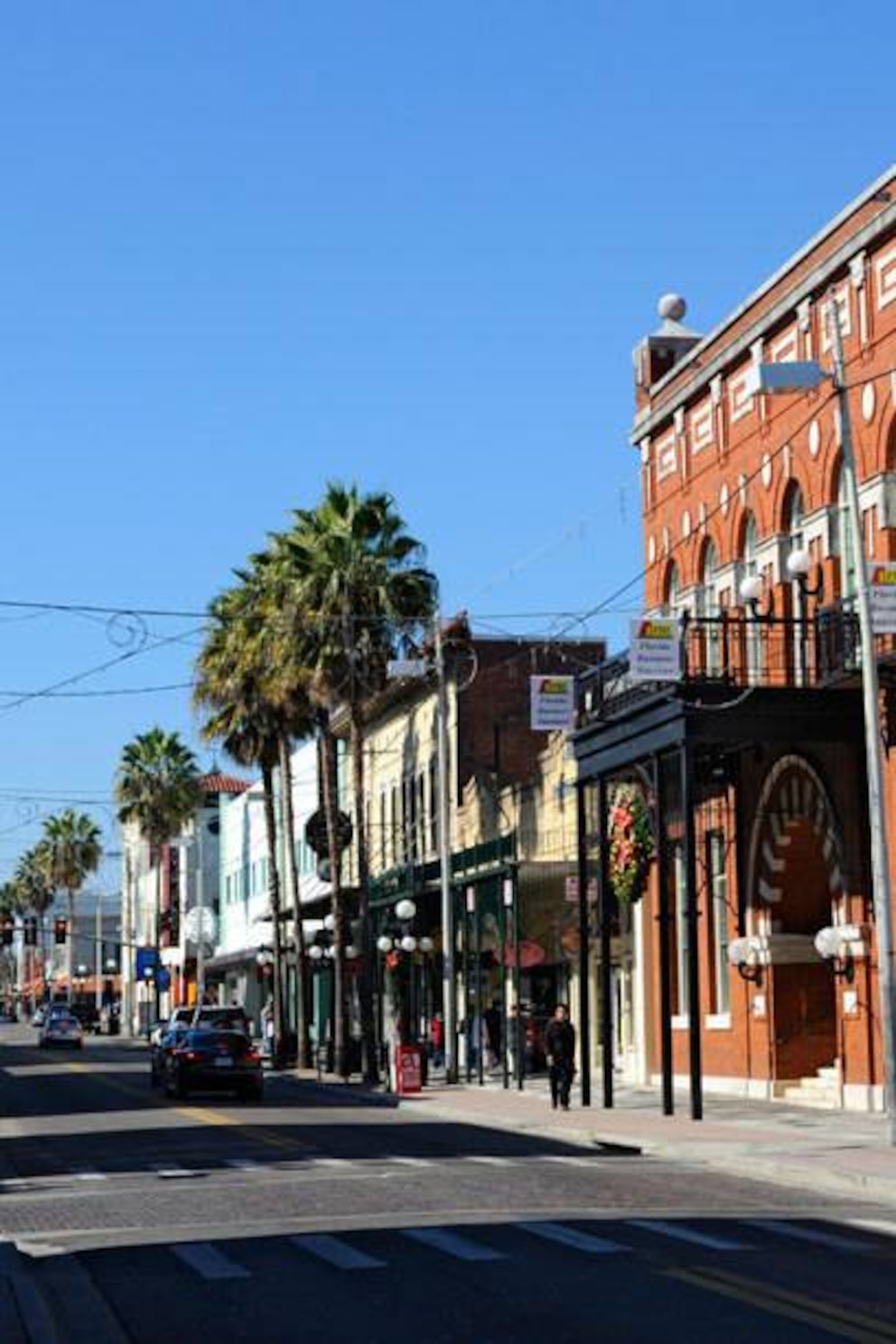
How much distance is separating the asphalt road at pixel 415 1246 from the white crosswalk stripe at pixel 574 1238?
0.18 feet

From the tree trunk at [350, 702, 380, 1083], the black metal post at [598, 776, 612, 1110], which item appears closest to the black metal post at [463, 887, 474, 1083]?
the tree trunk at [350, 702, 380, 1083]

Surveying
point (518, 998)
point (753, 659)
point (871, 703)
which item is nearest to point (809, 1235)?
point (871, 703)

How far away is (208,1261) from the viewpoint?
15.4 m

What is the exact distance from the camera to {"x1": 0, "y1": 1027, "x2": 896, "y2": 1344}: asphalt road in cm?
1210

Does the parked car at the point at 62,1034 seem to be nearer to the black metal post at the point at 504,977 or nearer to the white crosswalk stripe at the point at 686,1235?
the black metal post at the point at 504,977

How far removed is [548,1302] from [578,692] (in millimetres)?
30504

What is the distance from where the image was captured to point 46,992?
176m

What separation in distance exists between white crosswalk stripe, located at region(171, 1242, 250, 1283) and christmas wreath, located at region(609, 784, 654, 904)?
25487 millimetres

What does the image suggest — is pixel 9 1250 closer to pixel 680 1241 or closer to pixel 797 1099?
pixel 680 1241

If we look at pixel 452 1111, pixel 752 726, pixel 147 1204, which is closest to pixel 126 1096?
pixel 452 1111

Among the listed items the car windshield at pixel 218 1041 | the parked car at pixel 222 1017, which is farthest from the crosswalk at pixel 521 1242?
the parked car at pixel 222 1017

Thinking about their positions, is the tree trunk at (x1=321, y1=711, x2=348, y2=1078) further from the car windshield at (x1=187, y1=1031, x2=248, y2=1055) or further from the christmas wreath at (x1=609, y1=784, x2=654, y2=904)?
the christmas wreath at (x1=609, y1=784, x2=654, y2=904)

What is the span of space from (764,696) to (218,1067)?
15.1 meters

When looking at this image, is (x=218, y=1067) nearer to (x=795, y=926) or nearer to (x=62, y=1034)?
(x=795, y=926)
